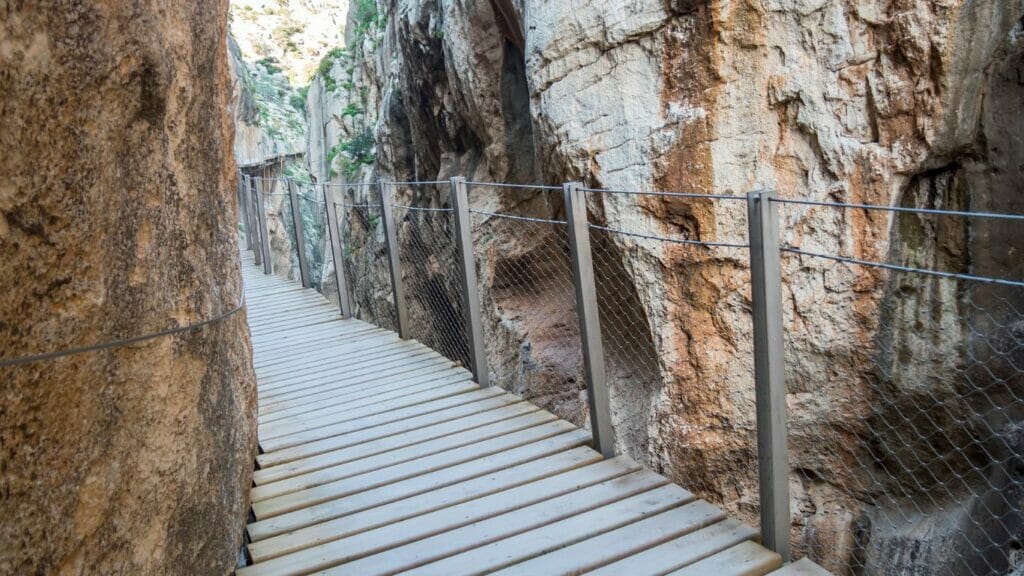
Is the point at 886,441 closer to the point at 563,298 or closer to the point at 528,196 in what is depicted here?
the point at 563,298

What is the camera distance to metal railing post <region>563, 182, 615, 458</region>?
143 inches

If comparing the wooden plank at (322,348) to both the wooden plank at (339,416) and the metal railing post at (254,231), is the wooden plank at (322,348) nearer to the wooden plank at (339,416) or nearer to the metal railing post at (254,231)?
the wooden plank at (339,416)

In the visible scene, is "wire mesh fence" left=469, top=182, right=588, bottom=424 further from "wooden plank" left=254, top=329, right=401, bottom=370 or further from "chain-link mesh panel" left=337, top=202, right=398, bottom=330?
"chain-link mesh panel" left=337, top=202, right=398, bottom=330

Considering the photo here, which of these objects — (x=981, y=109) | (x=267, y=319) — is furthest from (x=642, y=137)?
(x=267, y=319)

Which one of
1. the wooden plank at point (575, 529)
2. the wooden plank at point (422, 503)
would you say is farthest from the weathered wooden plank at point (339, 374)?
the wooden plank at point (575, 529)

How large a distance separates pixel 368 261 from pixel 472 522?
39.2 feet

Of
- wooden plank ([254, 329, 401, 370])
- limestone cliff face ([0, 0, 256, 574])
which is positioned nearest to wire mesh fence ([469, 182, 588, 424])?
wooden plank ([254, 329, 401, 370])

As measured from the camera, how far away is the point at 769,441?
2.80 m

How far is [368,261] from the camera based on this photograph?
1486cm

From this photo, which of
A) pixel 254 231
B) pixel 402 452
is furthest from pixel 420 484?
pixel 254 231

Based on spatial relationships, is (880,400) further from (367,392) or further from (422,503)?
(422,503)

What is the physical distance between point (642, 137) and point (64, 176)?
5605mm

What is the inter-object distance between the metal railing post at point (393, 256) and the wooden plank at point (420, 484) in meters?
2.51

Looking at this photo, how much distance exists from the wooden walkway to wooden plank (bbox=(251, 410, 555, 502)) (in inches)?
0.4
